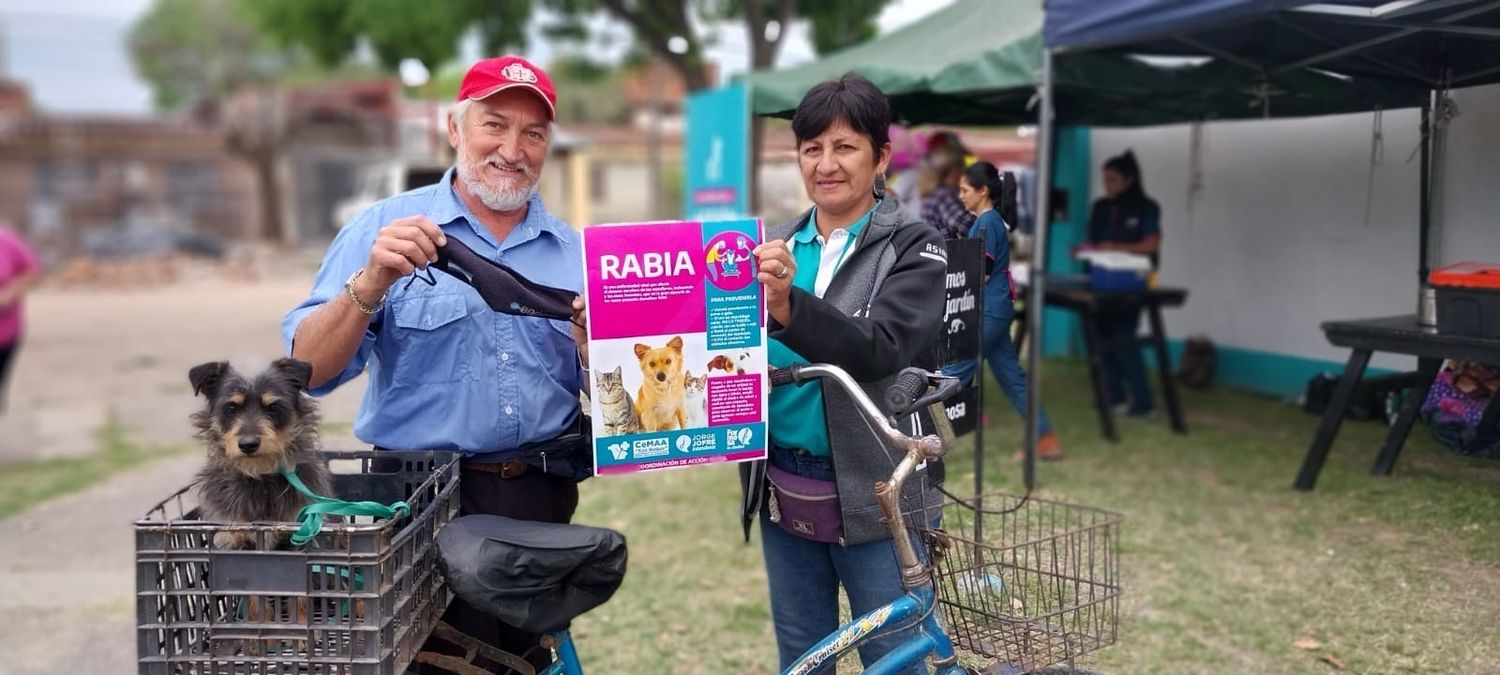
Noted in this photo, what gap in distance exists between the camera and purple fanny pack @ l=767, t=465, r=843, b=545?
2.60 m

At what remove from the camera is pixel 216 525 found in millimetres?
2102

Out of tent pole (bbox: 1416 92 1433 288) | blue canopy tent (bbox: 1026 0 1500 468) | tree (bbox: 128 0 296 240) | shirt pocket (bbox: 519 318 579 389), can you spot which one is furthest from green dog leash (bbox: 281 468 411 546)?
tree (bbox: 128 0 296 240)

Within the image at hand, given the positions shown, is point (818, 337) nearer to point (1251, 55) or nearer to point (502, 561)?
point (502, 561)

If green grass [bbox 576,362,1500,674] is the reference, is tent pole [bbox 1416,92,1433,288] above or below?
above

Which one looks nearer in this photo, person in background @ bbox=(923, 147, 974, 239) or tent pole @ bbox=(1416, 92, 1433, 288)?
tent pole @ bbox=(1416, 92, 1433, 288)

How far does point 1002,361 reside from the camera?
5.78 metres

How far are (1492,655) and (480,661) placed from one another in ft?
10.1

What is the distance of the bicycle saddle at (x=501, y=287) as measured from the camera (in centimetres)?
247

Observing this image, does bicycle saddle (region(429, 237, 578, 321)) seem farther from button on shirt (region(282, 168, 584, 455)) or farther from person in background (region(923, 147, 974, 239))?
person in background (region(923, 147, 974, 239))

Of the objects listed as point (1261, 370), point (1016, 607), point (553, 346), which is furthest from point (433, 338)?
point (1261, 370)

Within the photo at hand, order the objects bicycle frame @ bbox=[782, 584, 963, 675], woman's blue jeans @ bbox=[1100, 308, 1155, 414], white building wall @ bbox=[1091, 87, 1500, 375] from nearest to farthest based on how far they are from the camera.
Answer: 1. bicycle frame @ bbox=[782, 584, 963, 675]
2. white building wall @ bbox=[1091, 87, 1500, 375]
3. woman's blue jeans @ bbox=[1100, 308, 1155, 414]

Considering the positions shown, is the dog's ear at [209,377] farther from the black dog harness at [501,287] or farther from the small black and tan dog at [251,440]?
the black dog harness at [501,287]

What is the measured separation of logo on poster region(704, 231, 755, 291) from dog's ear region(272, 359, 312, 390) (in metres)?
0.92

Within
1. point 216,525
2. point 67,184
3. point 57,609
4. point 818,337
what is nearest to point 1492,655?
point 818,337
